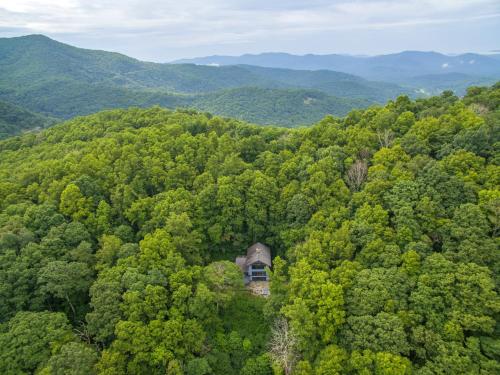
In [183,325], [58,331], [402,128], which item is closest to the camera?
[58,331]

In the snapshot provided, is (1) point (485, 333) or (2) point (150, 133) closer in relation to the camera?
(1) point (485, 333)

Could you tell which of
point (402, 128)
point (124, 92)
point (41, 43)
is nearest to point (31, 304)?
point (402, 128)

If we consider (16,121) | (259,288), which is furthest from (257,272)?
(16,121)

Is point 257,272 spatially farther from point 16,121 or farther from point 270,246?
point 16,121

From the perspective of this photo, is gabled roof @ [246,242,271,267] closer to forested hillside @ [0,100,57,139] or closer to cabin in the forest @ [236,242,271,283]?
cabin in the forest @ [236,242,271,283]

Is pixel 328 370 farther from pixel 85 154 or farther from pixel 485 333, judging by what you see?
pixel 85 154

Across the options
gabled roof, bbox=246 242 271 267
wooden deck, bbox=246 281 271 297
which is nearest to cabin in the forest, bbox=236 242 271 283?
gabled roof, bbox=246 242 271 267

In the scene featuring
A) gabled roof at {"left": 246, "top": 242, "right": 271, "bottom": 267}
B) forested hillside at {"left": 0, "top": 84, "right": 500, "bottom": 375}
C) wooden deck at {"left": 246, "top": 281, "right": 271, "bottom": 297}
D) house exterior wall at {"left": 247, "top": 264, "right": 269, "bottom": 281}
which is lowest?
wooden deck at {"left": 246, "top": 281, "right": 271, "bottom": 297}
